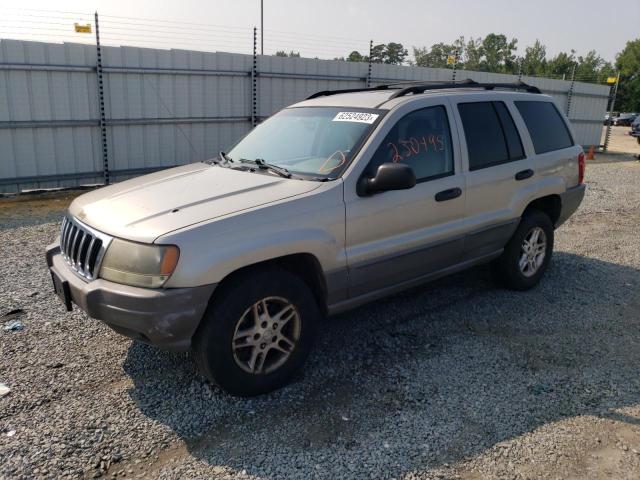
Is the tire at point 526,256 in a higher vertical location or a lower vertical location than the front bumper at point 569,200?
lower

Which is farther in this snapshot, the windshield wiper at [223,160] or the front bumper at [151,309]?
the windshield wiper at [223,160]

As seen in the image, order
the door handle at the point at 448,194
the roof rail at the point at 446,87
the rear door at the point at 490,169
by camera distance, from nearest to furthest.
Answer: the door handle at the point at 448,194
the roof rail at the point at 446,87
the rear door at the point at 490,169

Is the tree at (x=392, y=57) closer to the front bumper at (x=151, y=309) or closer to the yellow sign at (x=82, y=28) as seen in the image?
the yellow sign at (x=82, y=28)

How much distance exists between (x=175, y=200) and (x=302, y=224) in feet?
2.72

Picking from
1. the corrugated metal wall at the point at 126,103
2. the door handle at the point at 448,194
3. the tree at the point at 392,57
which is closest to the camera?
the door handle at the point at 448,194

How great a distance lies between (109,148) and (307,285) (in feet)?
25.9

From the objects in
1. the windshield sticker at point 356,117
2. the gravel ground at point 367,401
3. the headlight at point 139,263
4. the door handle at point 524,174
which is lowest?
the gravel ground at point 367,401

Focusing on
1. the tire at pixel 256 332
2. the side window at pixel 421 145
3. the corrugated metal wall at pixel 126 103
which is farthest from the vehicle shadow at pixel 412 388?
the corrugated metal wall at pixel 126 103

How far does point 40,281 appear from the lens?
5367 mm

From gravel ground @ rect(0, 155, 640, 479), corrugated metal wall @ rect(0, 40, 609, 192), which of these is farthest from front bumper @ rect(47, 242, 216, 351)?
corrugated metal wall @ rect(0, 40, 609, 192)

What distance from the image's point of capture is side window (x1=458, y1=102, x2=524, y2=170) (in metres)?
4.54

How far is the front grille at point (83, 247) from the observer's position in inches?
126

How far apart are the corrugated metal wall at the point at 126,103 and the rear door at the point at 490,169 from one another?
746 centimetres

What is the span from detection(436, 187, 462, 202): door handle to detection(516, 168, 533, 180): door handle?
0.91 meters
